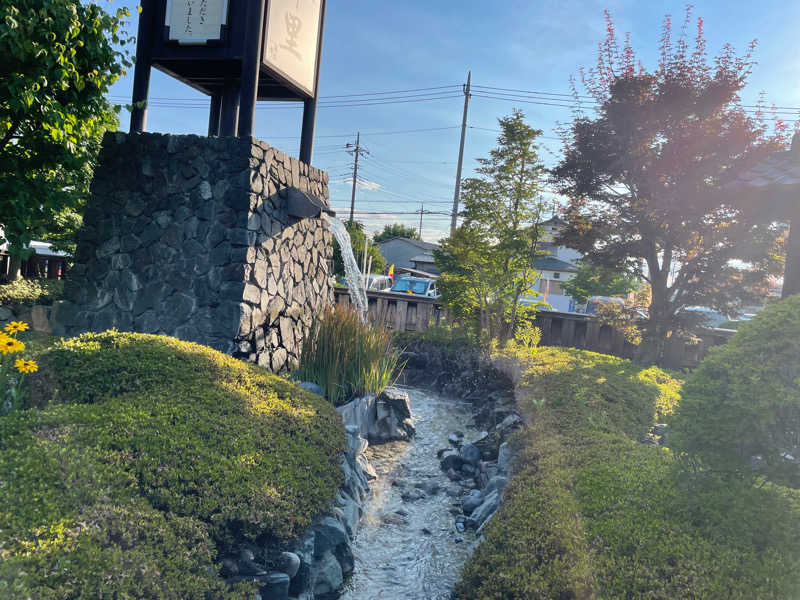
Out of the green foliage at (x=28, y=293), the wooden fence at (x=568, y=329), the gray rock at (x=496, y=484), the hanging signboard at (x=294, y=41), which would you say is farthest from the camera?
the wooden fence at (x=568, y=329)

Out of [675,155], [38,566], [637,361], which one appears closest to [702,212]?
[675,155]

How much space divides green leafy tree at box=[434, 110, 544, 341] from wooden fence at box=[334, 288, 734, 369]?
1.06 meters

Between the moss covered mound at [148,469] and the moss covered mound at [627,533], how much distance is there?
1.12 m

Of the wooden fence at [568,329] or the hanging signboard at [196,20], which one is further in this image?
the wooden fence at [568,329]

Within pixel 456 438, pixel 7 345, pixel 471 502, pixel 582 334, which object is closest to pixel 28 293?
pixel 7 345

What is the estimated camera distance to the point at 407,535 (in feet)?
12.1

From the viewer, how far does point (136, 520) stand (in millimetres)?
2076

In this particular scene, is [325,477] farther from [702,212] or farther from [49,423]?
[702,212]

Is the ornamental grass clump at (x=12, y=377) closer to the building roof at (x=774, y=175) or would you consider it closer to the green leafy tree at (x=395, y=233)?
the building roof at (x=774, y=175)

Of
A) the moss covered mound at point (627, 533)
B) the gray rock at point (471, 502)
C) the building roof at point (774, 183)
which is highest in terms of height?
the building roof at point (774, 183)

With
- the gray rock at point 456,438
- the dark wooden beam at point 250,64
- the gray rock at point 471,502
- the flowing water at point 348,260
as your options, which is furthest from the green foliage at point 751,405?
the dark wooden beam at point 250,64

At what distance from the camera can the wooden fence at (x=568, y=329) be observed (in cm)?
848

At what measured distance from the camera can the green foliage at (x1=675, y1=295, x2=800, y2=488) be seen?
8.55 ft

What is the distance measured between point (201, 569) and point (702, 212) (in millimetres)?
7795
